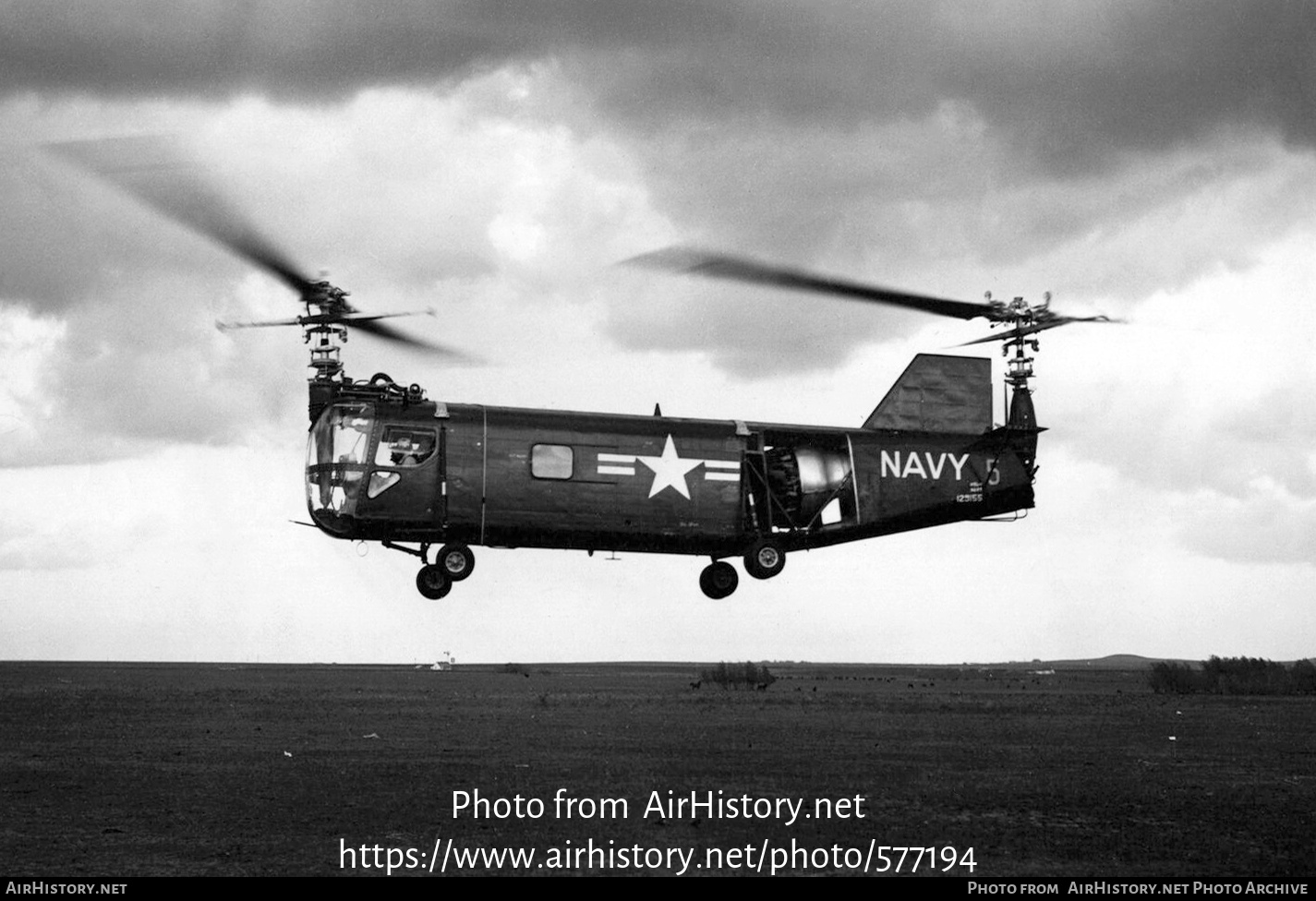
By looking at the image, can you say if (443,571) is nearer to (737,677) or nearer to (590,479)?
(590,479)

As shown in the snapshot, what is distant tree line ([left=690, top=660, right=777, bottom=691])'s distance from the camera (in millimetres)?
169000

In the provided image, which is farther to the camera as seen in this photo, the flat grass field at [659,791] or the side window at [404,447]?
the flat grass field at [659,791]

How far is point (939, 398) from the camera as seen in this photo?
4131 centimetres

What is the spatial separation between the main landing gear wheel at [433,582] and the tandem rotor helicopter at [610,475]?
0.13 feet

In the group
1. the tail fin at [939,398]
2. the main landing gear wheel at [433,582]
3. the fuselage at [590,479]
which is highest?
the tail fin at [939,398]

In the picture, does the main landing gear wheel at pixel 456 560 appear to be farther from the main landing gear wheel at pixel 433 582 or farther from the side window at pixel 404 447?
the side window at pixel 404 447

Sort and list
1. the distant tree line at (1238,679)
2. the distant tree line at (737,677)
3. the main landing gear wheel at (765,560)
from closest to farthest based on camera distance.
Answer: the main landing gear wheel at (765,560) < the distant tree line at (1238,679) < the distant tree line at (737,677)

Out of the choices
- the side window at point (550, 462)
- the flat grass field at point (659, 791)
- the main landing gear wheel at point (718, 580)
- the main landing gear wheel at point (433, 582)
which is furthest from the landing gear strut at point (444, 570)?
the flat grass field at point (659, 791)

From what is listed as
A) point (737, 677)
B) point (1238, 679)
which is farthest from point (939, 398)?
point (737, 677)

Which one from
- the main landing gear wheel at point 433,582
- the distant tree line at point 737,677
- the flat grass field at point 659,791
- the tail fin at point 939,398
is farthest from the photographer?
the distant tree line at point 737,677

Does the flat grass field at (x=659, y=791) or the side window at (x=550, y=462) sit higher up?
the side window at (x=550, y=462)

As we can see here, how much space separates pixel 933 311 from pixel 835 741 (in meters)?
48.4

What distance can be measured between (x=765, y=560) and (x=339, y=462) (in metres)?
9.97

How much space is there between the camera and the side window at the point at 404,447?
3628 cm
